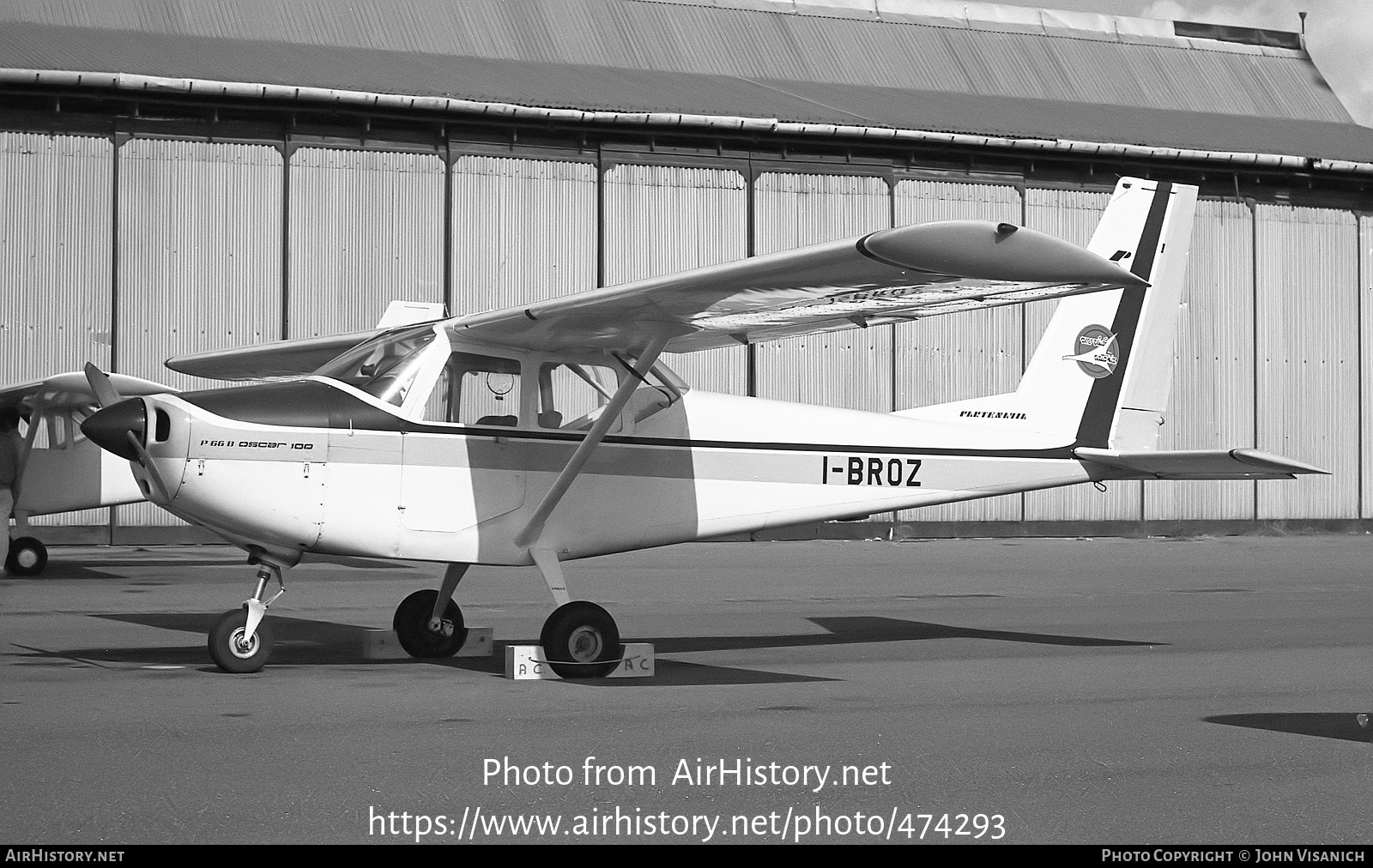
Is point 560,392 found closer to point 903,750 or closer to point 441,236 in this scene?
point 903,750

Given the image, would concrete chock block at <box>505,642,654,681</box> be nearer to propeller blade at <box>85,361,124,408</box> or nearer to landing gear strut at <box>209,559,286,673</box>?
landing gear strut at <box>209,559,286,673</box>

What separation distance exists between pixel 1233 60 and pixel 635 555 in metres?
23.0

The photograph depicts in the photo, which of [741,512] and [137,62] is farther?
[137,62]

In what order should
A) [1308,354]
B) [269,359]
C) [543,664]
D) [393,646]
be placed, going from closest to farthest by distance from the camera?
[543,664]
[393,646]
[269,359]
[1308,354]

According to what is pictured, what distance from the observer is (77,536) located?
24266 millimetres

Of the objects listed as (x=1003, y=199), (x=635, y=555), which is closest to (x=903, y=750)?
(x=635, y=555)

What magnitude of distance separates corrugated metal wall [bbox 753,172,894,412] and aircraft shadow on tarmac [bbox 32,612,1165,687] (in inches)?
587

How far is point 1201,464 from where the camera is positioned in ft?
32.7

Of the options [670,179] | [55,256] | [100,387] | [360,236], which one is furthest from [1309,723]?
[55,256]

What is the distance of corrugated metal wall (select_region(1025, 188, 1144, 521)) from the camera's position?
2934 centimetres

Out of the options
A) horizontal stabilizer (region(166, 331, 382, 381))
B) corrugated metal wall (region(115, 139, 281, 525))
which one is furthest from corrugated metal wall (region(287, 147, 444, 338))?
horizontal stabilizer (region(166, 331, 382, 381))

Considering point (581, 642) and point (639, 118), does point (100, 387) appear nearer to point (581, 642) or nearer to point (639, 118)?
point (581, 642)

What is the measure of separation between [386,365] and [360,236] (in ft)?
57.0

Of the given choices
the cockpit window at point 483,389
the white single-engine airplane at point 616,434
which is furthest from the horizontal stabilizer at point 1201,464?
the cockpit window at point 483,389
